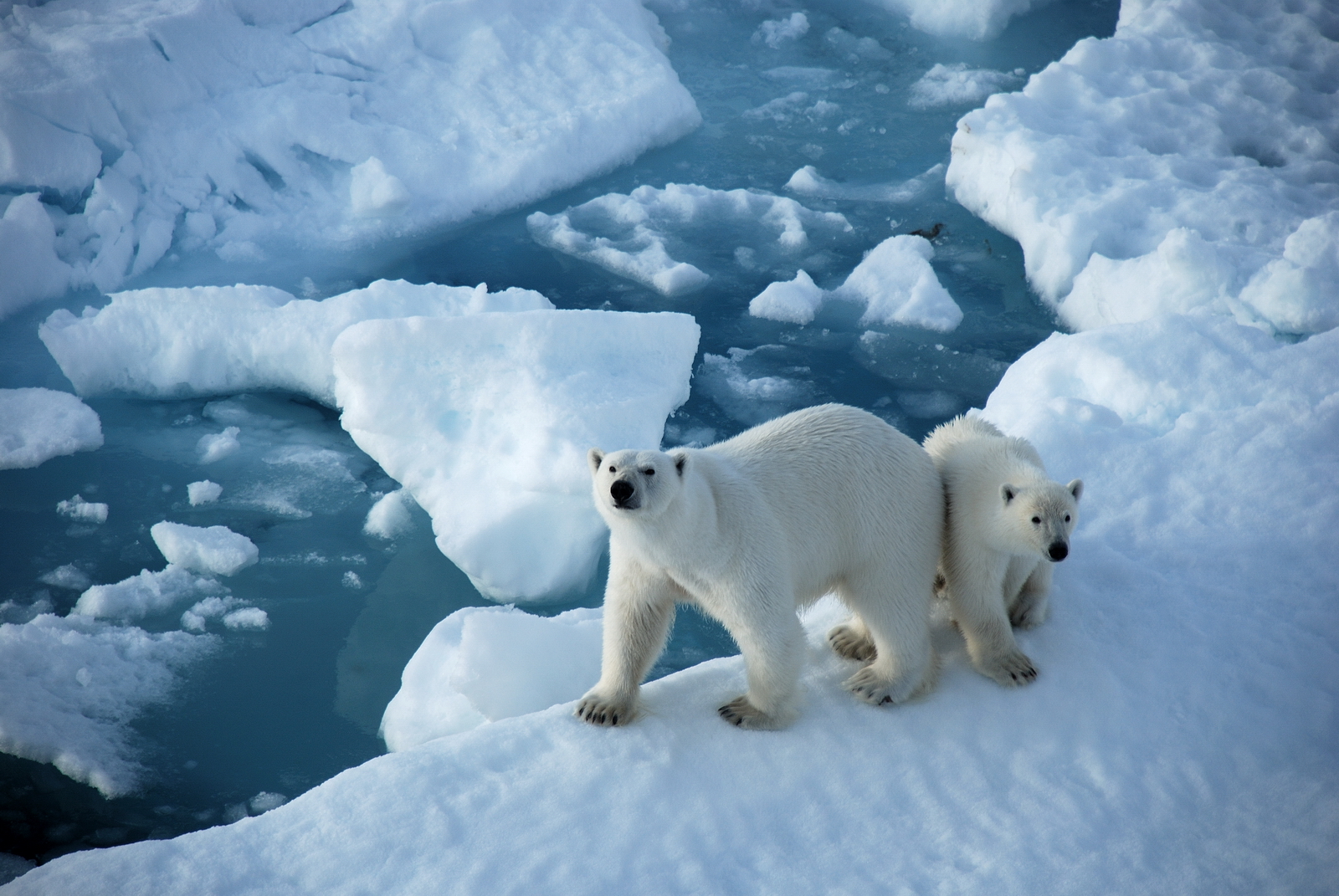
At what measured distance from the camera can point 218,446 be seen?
18.5 ft

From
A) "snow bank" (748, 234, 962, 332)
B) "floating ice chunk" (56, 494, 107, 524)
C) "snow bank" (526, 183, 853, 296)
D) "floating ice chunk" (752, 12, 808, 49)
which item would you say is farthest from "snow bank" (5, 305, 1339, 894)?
"floating ice chunk" (752, 12, 808, 49)

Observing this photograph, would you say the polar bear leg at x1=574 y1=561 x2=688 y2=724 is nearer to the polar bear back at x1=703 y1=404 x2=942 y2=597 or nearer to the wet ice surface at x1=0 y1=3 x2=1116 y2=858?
the polar bear back at x1=703 y1=404 x2=942 y2=597

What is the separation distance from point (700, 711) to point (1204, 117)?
6950 millimetres

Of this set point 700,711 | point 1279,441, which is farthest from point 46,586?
point 1279,441

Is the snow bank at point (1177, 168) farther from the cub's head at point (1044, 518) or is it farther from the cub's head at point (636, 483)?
the cub's head at point (636, 483)

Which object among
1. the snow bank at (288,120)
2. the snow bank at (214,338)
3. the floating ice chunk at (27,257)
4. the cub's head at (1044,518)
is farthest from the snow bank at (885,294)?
the floating ice chunk at (27,257)

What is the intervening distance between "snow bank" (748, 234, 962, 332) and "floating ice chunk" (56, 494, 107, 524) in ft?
13.3

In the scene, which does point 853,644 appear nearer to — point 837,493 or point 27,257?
point 837,493

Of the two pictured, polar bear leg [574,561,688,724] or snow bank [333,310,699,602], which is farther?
snow bank [333,310,699,602]

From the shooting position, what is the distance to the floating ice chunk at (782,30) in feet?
36.2

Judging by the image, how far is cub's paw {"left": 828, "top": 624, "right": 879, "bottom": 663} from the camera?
334 cm

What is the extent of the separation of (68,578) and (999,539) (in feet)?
14.0

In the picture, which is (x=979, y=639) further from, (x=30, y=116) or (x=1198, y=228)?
(x=30, y=116)

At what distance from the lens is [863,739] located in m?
3.01
